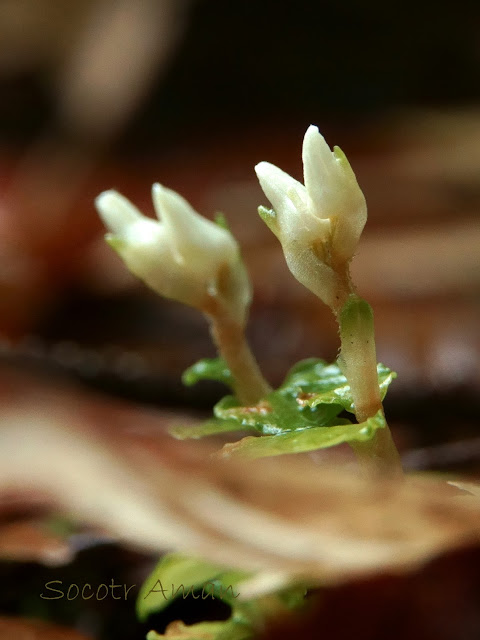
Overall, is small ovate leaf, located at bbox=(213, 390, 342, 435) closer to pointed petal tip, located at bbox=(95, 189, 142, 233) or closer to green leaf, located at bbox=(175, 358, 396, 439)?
green leaf, located at bbox=(175, 358, 396, 439)

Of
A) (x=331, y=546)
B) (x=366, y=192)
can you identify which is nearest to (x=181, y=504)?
(x=331, y=546)

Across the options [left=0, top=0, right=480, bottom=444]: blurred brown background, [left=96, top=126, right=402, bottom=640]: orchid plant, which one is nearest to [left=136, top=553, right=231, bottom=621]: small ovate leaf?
[left=96, top=126, right=402, bottom=640]: orchid plant

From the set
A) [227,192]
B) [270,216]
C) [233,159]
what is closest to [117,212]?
[270,216]

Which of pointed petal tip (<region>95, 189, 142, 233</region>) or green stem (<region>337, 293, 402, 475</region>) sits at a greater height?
pointed petal tip (<region>95, 189, 142, 233</region>)

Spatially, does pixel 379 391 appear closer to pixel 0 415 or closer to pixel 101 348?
pixel 0 415

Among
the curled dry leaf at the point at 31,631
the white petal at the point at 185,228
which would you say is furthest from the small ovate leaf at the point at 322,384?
the curled dry leaf at the point at 31,631

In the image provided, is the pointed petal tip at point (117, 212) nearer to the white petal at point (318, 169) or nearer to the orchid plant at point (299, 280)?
the orchid plant at point (299, 280)

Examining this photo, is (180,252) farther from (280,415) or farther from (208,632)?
(208,632)
